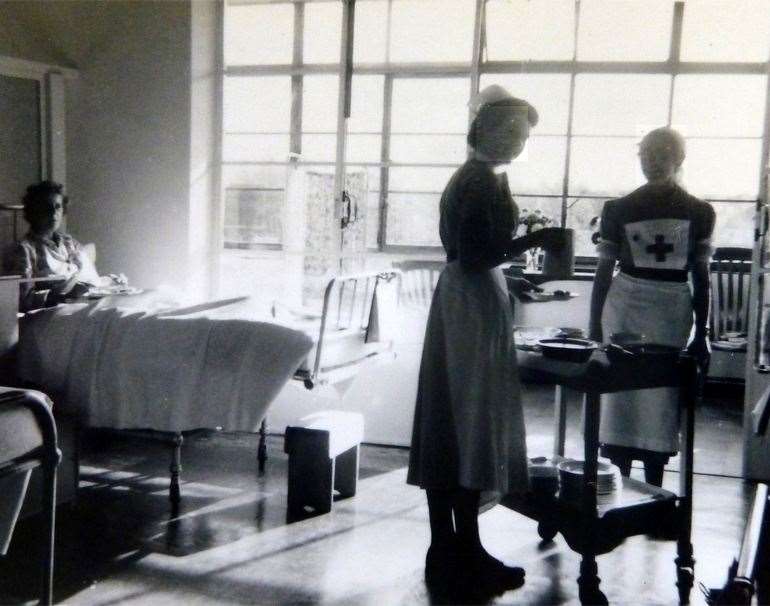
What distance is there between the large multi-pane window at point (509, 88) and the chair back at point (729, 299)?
0.63m

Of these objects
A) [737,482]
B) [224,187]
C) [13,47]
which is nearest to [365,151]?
[224,187]

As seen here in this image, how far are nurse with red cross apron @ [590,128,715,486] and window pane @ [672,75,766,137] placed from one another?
3584 mm

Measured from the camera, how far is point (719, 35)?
630 cm

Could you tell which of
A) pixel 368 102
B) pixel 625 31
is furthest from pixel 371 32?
pixel 625 31

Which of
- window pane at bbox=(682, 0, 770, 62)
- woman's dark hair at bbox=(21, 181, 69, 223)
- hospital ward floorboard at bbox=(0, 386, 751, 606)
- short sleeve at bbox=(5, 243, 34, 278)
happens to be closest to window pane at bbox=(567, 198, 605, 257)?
window pane at bbox=(682, 0, 770, 62)

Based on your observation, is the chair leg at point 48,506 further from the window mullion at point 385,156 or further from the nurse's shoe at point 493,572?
Answer: the window mullion at point 385,156

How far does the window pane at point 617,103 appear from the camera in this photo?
251 inches

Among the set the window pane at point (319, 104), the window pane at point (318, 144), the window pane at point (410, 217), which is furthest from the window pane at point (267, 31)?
the window pane at point (410, 217)

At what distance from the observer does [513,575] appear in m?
2.64

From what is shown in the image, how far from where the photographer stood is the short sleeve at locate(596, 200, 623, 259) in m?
3.05

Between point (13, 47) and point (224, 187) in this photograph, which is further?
point (224, 187)

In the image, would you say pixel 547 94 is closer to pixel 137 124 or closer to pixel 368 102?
pixel 368 102

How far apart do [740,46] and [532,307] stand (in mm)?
2569

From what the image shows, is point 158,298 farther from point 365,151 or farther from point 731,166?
point 731,166
